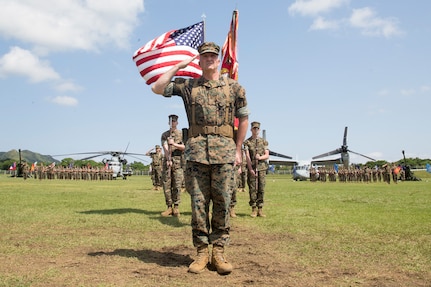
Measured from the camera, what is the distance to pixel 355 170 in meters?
46.2

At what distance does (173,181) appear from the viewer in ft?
31.9

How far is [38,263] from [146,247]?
5.02 feet

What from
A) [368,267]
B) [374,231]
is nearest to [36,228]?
[368,267]

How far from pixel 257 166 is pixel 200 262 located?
214 inches

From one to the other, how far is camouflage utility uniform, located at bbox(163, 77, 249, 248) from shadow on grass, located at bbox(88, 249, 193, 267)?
376 mm

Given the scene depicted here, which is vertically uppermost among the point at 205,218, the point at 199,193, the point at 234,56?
the point at 234,56

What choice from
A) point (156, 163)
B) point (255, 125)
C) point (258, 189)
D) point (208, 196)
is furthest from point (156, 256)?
point (156, 163)

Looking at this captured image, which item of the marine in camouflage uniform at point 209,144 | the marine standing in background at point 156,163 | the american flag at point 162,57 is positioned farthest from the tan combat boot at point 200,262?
the marine standing in background at point 156,163

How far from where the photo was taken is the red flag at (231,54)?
10117 millimetres

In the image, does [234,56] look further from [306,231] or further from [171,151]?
[306,231]

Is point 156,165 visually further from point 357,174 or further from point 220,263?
point 357,174

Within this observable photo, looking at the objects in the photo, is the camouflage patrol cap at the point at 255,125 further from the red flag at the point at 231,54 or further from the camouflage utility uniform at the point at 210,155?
the camouflage utility uniform at the point at 210,155

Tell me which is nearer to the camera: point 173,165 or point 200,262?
point 200,262

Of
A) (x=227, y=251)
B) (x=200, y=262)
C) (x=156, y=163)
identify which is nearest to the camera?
(x=200, y=262)
